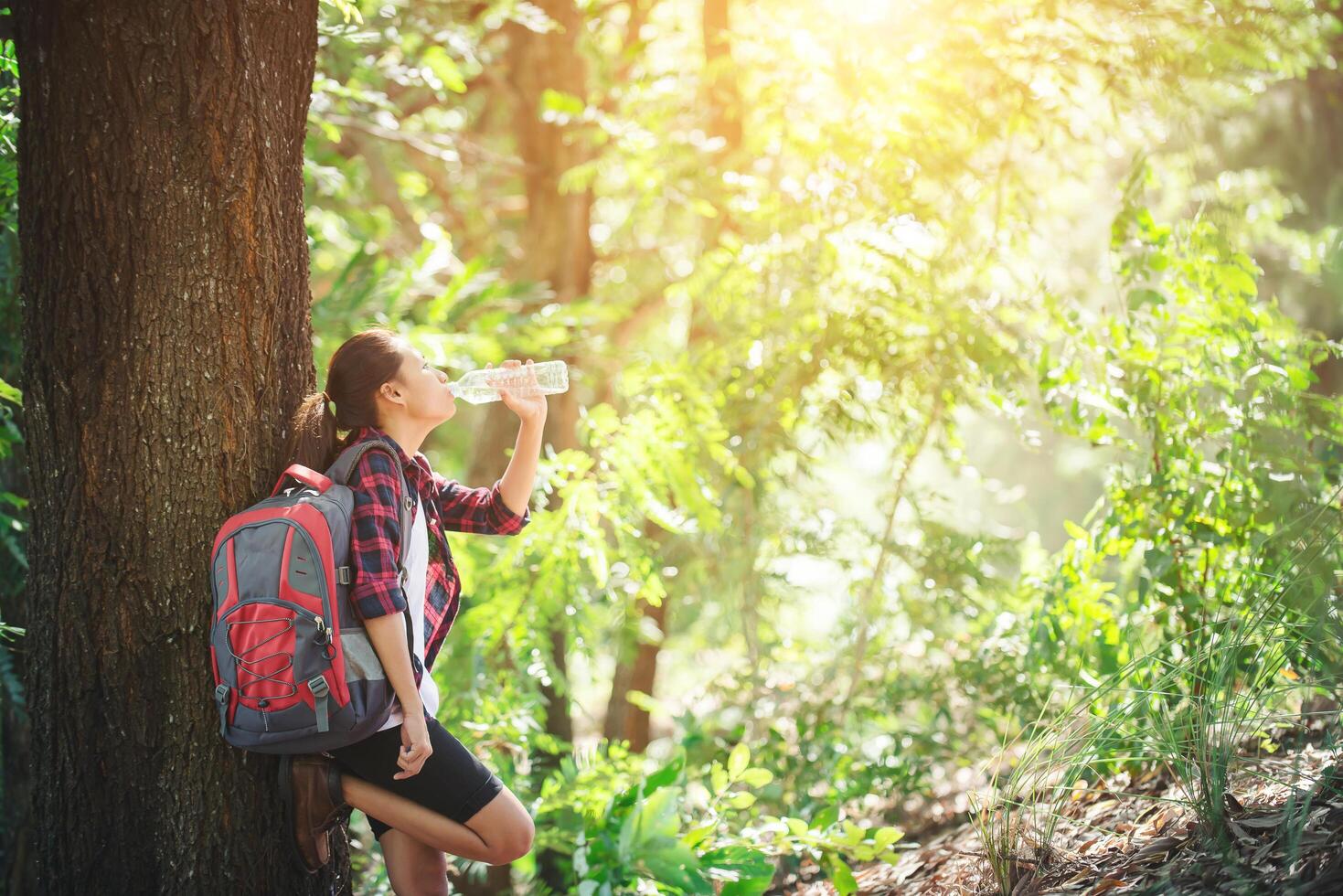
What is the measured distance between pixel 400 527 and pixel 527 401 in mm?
556

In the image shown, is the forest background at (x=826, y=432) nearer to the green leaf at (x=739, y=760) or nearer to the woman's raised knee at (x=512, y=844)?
the green leaf at (x=739, y=760)

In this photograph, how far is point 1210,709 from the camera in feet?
8.46

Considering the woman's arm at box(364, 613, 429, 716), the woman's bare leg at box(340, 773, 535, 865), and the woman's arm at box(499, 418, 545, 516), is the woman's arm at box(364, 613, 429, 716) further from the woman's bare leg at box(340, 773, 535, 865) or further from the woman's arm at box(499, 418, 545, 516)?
the woman's arm at box(499, 418, 545, 516)

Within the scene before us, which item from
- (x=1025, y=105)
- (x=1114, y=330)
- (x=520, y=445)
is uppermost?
(x=1025, y=105)

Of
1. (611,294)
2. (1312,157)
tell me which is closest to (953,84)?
(611,294)

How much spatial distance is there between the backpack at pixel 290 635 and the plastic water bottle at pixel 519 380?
2.13ft

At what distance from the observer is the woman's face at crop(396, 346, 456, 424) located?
2.62 metres

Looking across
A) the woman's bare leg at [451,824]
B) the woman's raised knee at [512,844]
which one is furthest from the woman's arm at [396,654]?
the woman's raised knee at [512,844]

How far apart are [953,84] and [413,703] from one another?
372cm

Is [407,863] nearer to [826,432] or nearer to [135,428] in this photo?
[135,428]

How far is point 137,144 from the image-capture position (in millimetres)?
2502

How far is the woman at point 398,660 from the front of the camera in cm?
234

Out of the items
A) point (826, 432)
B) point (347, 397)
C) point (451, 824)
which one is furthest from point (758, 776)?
point (826, 432)

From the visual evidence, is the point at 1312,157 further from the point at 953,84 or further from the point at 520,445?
the point at 520,445
